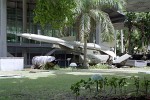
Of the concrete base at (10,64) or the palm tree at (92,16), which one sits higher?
the palm tree at (92,16)

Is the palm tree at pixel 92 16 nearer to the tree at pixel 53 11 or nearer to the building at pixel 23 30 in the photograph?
the building at pixel 23 30

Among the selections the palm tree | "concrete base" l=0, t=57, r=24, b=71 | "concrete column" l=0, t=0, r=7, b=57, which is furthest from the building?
"concrete base" l=0, t=57, r=24, b=71

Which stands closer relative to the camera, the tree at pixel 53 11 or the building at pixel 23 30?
the tree at pixel 53 11

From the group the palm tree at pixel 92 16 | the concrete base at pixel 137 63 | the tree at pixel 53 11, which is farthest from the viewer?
the concrete base at pixel 137 63

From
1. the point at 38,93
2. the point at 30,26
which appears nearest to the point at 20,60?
the point at 30,26

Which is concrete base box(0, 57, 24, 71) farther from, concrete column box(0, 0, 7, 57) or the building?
the building

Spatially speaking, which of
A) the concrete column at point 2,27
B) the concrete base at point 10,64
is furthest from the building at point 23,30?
the concrete base at point 10,64

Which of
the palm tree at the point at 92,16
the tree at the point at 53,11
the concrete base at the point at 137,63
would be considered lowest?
the concrete base at the point at 137,63

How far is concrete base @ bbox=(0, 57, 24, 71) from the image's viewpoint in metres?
26.1

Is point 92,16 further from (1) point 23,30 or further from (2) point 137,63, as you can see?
(1) point 23,30

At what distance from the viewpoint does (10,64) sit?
1043 inches

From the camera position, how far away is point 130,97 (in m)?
8.97

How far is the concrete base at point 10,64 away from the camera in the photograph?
85.5 ft

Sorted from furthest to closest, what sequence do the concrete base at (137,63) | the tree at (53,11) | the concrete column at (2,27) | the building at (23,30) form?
1. the building at (23,30)
2. the concrete base at (137,63)
3. the concrete column at (2,27)
4. the tree at (53,11)
